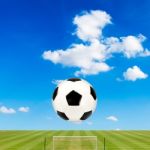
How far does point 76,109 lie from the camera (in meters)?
17.3

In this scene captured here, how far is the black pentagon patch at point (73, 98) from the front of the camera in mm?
17391

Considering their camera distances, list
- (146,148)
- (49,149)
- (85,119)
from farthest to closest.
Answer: (146,148), (49,149), (85,119)

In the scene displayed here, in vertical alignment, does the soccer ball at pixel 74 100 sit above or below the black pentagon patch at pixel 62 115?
above

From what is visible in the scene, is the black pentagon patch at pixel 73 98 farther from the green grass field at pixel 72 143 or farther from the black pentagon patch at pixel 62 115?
the green grass field at pixel 72 143

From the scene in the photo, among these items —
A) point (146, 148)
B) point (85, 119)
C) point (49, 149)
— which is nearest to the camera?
point (85, 119)

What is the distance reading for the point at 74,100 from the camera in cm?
1736

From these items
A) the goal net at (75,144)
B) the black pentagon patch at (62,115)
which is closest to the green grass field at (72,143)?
the goal net at (75,144)

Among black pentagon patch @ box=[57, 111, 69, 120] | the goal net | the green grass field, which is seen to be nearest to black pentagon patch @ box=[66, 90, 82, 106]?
black pentagon patch @ box=[57, 111, 69, 120]

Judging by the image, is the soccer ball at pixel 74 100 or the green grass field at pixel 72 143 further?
the green grass field at pixel 72 143

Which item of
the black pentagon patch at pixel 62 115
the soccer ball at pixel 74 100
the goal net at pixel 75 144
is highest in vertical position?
the soccer ball at pixel 74 100

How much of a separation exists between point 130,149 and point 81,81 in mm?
8859

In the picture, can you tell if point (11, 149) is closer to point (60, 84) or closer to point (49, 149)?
point (49, 149)

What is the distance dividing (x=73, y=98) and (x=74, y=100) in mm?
104

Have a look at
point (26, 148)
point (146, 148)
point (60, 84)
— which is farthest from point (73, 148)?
point (60, 84)
